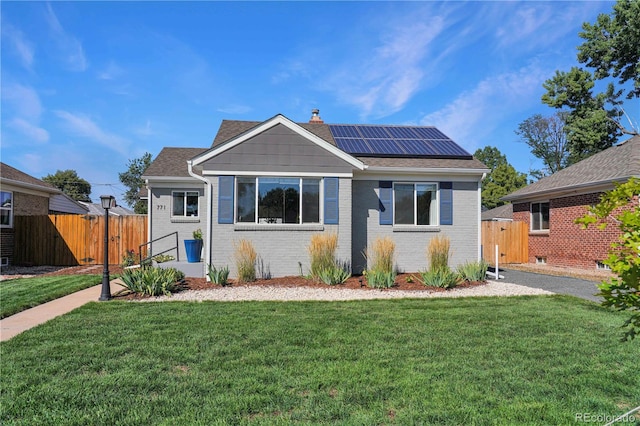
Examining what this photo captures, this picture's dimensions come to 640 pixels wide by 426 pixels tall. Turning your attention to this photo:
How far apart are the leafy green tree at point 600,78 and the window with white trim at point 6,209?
29945 mm

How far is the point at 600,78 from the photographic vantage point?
74.2 ft

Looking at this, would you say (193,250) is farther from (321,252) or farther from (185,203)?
(321,252)

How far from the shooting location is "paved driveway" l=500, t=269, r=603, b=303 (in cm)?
891

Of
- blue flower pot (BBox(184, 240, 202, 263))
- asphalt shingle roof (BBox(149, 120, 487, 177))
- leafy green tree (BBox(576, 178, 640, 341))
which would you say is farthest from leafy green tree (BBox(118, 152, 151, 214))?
leafy green tree (BBox(576, 178, 640, 341))

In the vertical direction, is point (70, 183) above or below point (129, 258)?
above

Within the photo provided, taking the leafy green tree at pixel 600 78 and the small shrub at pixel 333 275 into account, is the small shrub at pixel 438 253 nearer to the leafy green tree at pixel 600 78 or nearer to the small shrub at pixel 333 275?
the small shrub at pixel 333 275

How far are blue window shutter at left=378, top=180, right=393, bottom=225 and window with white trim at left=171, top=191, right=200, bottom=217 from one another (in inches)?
285

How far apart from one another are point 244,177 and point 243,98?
539 centimetres

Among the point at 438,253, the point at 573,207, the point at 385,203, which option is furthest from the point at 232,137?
the point at 573,207

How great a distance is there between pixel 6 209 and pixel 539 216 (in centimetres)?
2323

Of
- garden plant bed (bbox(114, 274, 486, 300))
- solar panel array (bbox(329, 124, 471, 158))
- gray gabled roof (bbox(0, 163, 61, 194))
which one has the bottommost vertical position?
garden plant bed (bbox(114, 274, 486, 300))

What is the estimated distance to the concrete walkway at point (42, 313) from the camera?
5575 millimetres

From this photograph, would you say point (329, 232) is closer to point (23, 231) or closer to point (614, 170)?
point (614, 170)

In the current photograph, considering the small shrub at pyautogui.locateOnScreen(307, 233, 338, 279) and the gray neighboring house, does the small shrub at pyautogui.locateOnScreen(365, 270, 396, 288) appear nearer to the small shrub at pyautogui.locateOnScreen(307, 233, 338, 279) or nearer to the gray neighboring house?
the small shrub at pyautogui.locateOnScreen(307, 233, 338, 279)
